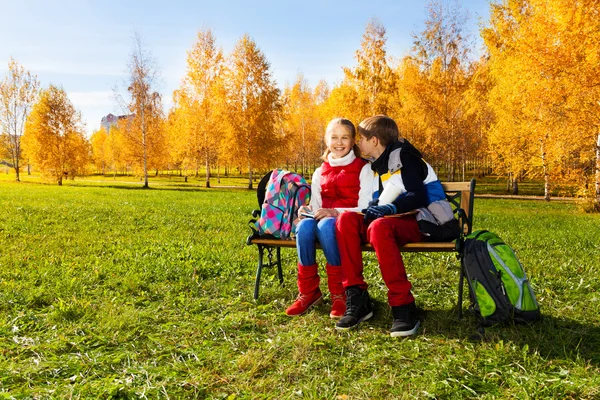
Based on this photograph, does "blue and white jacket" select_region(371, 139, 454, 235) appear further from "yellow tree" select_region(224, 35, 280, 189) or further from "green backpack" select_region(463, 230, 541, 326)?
"yellow tree" select_region(224, 35, 280, 189)

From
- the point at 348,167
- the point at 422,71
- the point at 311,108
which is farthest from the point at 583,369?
the point at 311,108

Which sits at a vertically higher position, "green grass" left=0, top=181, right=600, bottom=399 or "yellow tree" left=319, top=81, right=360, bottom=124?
"yellow tree" left=319, top=81, right=360, bottom=124

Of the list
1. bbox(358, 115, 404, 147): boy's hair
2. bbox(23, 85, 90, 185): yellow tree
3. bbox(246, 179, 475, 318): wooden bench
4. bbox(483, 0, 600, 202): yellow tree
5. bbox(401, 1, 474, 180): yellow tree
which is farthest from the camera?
bbox(23, 85, 90, 185): yellow tree

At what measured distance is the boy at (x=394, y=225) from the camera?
11.8 feet

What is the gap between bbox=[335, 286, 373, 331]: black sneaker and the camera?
3.64m

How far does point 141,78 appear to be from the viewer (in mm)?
28984

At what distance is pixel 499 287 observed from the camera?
354cm

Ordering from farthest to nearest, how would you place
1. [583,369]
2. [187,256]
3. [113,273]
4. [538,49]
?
[538,49] < [187,256] < [113,273] < [583,369]

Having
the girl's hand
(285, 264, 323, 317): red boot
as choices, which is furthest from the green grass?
the girl's hand

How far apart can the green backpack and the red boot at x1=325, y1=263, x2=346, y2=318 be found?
3.51 ft

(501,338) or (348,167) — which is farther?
(348,167)

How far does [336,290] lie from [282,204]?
3.27ft

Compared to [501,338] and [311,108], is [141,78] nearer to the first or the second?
[311,108]

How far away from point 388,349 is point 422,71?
75.5 feet
